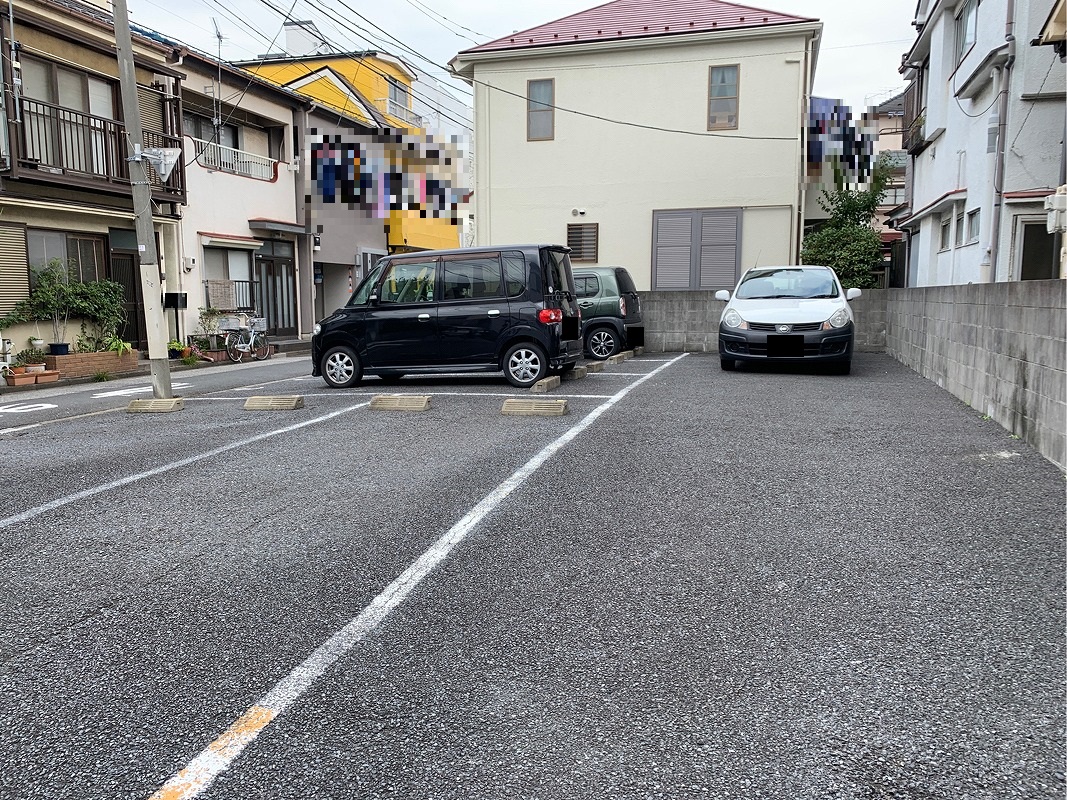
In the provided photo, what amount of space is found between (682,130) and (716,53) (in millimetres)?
1807

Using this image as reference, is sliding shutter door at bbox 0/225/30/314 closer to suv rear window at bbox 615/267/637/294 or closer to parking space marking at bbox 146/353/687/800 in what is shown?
suv rear window at bbox 615/267/637/294

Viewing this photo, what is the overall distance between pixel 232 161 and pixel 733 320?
1464 centimetres

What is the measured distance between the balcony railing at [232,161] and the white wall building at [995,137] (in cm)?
1544

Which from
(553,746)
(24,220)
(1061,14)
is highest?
(1061,14)

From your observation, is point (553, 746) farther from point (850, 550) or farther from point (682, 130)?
point (682, 130)

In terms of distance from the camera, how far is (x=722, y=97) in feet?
63.2

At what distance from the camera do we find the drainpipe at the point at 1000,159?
13430 mm

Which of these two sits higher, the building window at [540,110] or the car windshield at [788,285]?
the building window at [540,110]

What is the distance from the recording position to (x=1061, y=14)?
10.1 meters

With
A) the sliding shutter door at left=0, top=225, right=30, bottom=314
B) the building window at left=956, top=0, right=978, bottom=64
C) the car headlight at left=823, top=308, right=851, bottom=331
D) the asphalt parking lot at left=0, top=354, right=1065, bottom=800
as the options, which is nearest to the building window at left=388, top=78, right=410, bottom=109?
the sliding shutter door at left=0, top=225, right=30, bottom=314

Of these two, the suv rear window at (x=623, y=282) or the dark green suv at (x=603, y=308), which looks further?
the suv rear window at (x=623, y=282)

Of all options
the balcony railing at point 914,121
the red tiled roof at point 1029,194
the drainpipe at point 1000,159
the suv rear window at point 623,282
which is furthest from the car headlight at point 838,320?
the balcony railing at point 914,121

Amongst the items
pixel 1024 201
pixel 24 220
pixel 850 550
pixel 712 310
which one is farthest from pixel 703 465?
pixel 24 220

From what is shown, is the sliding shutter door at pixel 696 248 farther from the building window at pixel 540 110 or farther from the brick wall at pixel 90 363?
the brick wall at pixel 90 363
